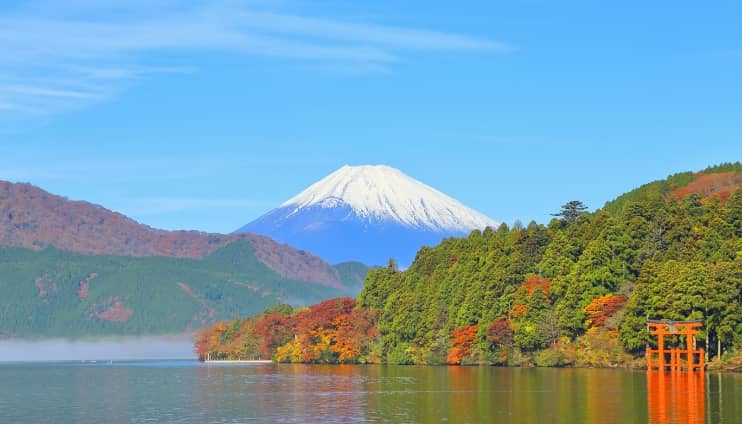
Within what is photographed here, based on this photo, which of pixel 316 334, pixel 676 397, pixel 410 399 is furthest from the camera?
pixel 316 334

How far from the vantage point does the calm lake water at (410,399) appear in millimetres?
60594

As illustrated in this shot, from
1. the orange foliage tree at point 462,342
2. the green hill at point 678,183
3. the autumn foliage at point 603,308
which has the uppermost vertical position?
the green hill at point 678,183

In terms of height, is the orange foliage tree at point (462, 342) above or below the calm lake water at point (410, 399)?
above

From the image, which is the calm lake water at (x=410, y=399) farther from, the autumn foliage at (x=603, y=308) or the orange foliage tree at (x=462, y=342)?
the orange foliage tree at (x=462, y=342)

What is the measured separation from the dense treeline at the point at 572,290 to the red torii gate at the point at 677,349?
68.2 inches

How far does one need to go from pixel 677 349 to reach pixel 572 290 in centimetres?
1960

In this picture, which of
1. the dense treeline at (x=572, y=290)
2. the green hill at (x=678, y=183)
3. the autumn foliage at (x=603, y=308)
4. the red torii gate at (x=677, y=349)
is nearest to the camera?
the red torii gate at (x=677, y=349)

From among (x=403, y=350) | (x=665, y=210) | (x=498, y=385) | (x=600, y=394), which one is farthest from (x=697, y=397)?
(x=403, y=350)

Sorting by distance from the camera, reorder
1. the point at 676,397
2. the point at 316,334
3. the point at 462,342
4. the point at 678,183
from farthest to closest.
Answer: the point at 678,183
the point at 316,334
the point at 462,342
the point at 676,397

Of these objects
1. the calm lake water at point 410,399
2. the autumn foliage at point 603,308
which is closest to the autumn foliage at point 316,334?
the autumn foliage at point 603,308

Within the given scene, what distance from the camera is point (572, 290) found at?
115 m

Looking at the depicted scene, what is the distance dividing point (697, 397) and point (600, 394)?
6.21 m

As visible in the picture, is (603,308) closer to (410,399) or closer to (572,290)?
(572,290)

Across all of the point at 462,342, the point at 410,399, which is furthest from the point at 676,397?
the point at 462,342
